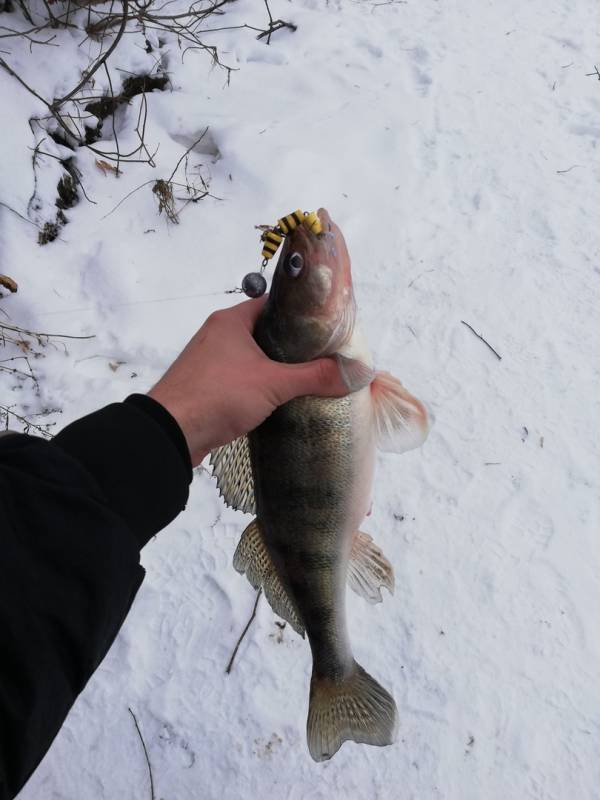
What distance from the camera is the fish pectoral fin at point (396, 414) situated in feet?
5.40

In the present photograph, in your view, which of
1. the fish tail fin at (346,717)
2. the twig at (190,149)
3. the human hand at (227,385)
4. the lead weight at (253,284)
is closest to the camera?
the human hand at (227,385)

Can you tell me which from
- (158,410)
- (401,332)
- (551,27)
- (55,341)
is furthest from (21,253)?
(551,27)

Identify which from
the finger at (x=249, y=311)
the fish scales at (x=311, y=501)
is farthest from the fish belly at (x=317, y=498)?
the finger at (x=249, y=311)

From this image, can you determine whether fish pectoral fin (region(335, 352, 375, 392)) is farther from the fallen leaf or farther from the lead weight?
the fallen leaf

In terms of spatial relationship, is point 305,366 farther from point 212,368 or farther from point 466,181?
point 466,181

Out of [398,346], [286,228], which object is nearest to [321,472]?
[286,228]

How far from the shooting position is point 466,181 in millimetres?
3578

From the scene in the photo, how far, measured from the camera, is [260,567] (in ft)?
5.58

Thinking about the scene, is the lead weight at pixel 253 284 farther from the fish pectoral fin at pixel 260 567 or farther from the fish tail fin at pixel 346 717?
the fish tail fin at pixel 346 717

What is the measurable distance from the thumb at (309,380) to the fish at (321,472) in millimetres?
27

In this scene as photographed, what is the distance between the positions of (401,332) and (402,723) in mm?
1790

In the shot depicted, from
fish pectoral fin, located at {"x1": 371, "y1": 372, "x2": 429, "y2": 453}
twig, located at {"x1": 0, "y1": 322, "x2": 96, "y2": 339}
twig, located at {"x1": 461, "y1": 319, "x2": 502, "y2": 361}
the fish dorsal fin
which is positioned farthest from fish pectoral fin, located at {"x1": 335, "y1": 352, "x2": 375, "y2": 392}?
twig, located at {"x1": 0, "y1": 322, "x2": 96, "y2": 339}

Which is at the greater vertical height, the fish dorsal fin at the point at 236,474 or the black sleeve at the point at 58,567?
the black sleeve at the point at 58,567

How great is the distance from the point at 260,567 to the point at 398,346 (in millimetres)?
1605
